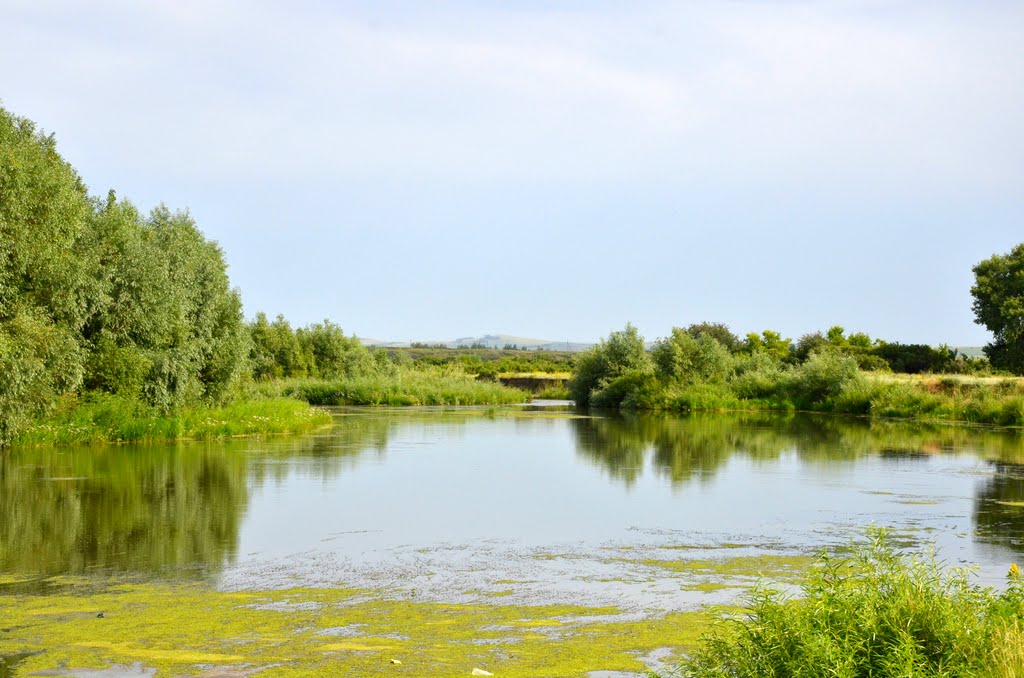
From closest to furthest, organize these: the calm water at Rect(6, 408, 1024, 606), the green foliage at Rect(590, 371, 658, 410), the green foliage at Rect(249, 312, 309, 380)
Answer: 1. the calm water at Rect(6, 408, 1024, 606)
2. the green foliage at Rect(590, 371, 658, 410)
3. the green foliage at Rect(249, 312, 309, 380)

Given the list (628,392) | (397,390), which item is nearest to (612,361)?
(628,392)

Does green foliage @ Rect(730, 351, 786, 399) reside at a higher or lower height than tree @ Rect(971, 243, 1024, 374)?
lower

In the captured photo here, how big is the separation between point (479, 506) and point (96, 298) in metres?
13.5

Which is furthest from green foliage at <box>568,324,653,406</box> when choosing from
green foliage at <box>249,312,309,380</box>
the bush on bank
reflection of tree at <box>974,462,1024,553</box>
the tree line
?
reflection of tree at <box>974,462,1024,553</box>

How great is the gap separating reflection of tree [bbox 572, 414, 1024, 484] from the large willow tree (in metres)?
11.3

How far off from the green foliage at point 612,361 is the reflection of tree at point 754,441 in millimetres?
13398

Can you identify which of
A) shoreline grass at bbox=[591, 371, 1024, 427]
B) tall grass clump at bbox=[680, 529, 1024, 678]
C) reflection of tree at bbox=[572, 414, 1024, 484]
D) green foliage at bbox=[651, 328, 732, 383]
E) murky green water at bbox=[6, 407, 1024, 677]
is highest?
green foliage at bbox=[651, 328, 732, 383]

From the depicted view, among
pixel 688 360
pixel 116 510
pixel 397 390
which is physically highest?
pixel 688 360

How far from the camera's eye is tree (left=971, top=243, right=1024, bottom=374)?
56.2 meters

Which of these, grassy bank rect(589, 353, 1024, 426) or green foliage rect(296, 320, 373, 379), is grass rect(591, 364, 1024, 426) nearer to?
grassy bank rect(589, 353, 1024, 426)

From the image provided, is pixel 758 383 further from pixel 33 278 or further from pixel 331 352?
pixel 33 278

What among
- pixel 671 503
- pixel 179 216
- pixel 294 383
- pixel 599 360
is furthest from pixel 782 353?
pixel 671 503

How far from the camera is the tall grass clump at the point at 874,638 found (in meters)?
5.25

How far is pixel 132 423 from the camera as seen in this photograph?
26469 millimetres
